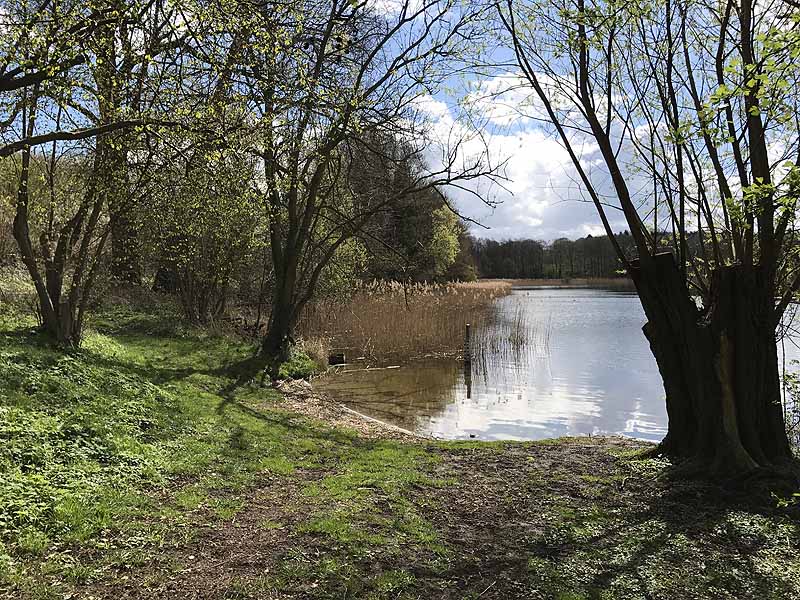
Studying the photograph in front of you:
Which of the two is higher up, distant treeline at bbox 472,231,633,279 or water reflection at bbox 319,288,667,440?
distant treeline at bbox 472,231,633,279

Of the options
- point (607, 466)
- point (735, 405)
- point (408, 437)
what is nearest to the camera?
point (735, 405)

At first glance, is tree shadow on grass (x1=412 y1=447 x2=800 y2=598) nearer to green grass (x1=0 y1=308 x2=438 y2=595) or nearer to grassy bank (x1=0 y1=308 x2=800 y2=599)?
grassy bank (x1=0 y1=308 x2=800 y2=599)

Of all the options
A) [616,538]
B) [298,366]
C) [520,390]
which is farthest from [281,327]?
[616,538]

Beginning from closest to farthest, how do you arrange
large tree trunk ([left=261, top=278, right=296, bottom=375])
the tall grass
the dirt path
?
the dirt path < large tree trunk ([left=261, top=278, right=296, bottom=375]) < the tall grass

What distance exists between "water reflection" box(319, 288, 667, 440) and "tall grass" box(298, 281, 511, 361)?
92 centimetres

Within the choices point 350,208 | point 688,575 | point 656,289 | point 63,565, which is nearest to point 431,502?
point 688,575

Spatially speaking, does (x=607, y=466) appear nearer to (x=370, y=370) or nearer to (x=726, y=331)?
(x=726, y=331)

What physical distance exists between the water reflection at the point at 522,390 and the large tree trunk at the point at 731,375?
3.59 meters

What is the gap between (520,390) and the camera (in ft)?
41.1

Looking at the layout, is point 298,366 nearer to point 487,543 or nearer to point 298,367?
point 298,367

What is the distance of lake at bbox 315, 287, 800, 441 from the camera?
9969mm

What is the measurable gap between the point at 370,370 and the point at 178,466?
8.60m

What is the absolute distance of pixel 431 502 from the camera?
16.7 ft

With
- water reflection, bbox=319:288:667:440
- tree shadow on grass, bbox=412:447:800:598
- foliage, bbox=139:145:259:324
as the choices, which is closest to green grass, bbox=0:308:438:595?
tree shadow on grass, bbox=412:447:800:598
